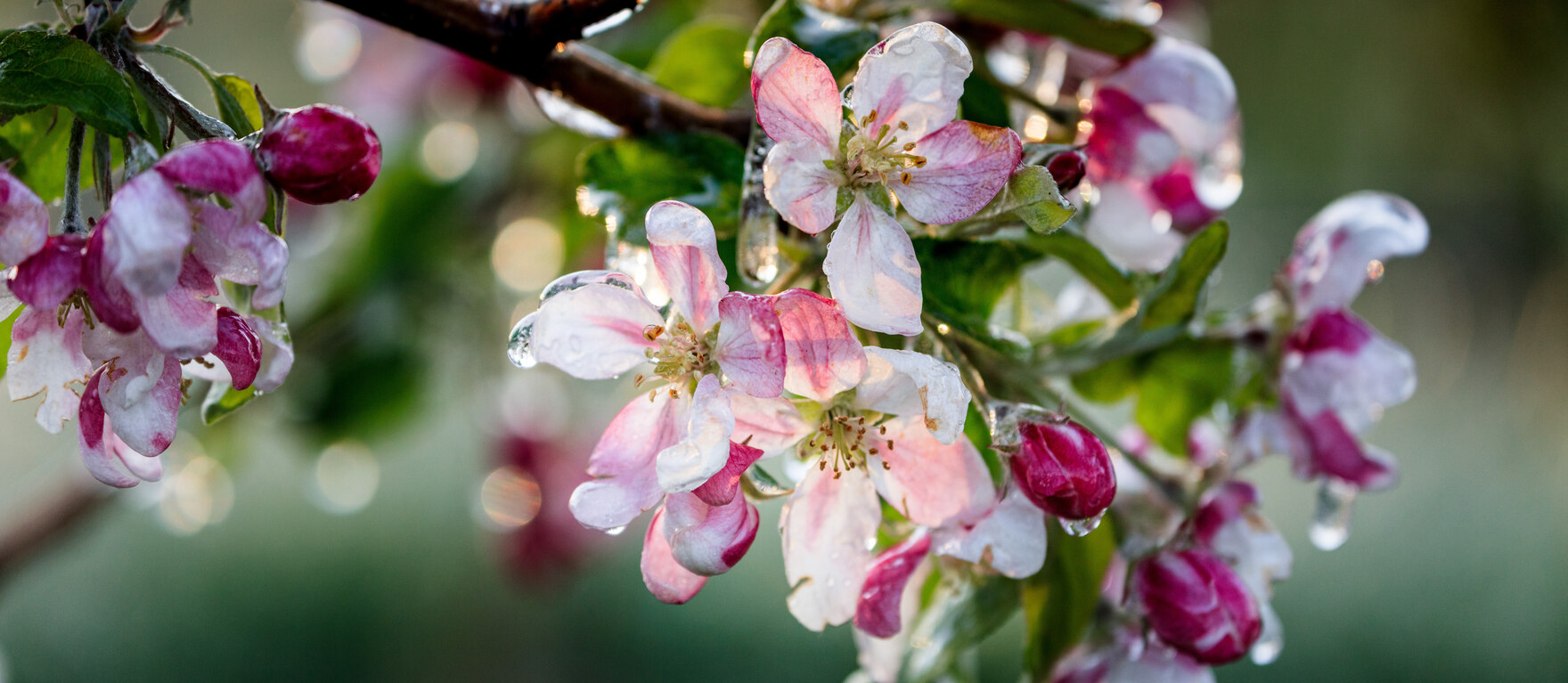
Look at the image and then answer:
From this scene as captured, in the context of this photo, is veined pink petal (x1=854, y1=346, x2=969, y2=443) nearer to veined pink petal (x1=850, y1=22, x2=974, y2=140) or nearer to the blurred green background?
veined pink petal (x1=850, y1=22, x2=974, y2=140)

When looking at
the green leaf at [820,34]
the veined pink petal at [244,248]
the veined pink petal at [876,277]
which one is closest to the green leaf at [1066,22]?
the green leaf at [820,34]

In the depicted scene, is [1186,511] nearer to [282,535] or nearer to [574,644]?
[574,644]

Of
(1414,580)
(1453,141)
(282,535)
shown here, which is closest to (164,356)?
(282,535)

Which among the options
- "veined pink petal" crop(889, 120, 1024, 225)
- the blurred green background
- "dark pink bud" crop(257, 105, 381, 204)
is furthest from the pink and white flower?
the blurred green background

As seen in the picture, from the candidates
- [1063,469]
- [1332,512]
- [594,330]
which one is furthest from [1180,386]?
[594,330]

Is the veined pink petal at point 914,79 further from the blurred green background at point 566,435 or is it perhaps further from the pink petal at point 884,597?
the blurred green background at point 566,435

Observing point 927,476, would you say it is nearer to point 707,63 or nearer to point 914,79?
point 914,79
